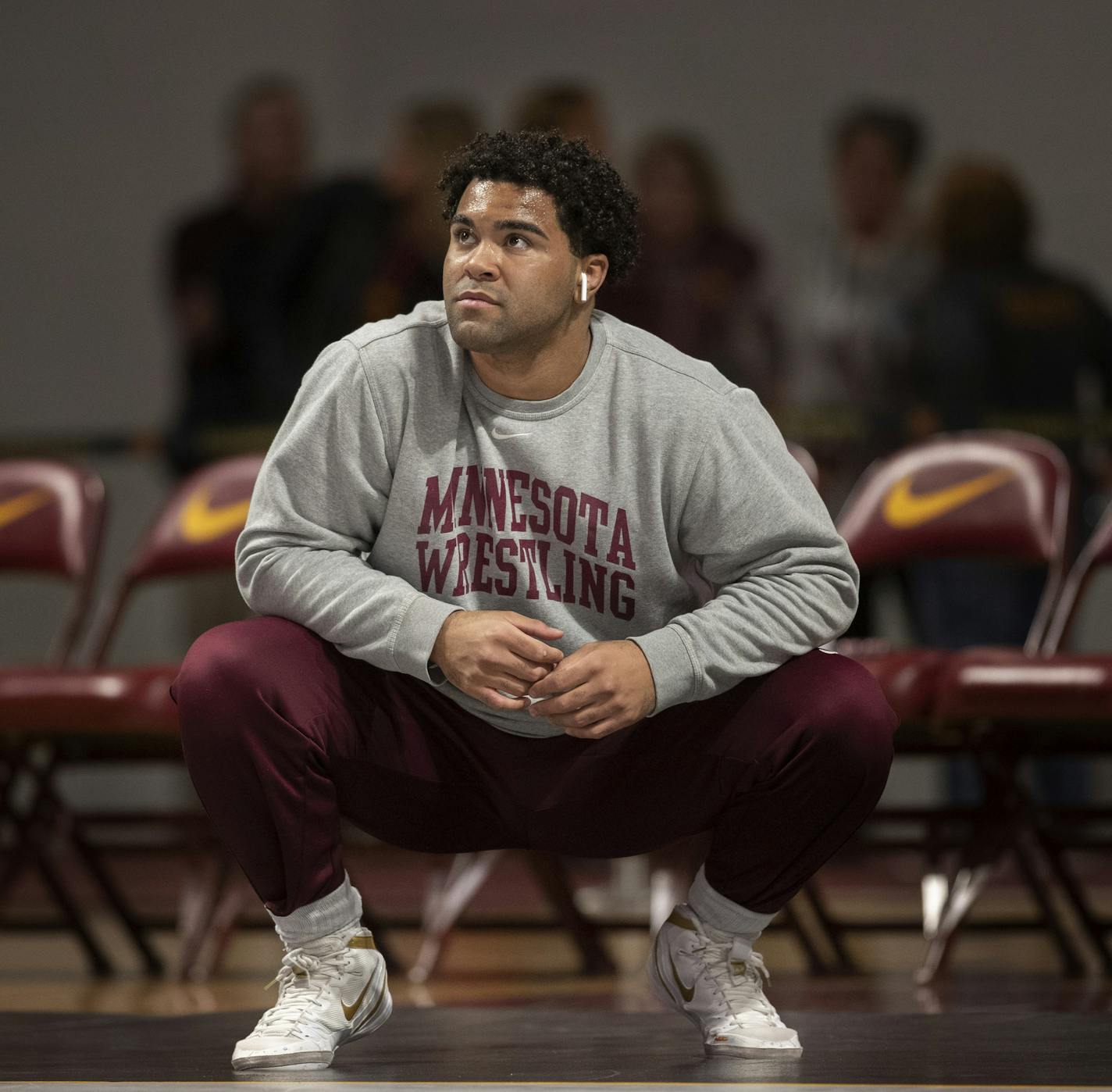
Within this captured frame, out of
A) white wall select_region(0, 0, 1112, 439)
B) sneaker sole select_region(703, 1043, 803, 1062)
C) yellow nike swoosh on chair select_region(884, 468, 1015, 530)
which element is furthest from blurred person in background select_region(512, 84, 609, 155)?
sneaker sole select_region(703, 1043, 803, 1062)

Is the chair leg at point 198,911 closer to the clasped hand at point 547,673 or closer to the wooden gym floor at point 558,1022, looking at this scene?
the wooden gym floor at point 558,1022

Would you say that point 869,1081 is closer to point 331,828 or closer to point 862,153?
point 331,828

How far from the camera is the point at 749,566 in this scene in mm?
1988

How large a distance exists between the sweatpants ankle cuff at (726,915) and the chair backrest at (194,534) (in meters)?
1.56

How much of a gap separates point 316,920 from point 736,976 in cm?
48

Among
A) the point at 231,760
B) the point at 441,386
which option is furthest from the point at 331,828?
the point at 441,386

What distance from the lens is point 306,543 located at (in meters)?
1.96

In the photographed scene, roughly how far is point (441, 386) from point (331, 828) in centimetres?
54

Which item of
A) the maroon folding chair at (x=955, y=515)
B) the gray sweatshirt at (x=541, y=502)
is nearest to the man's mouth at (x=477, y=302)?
the gray sweatshirt at (x=541, y=502)

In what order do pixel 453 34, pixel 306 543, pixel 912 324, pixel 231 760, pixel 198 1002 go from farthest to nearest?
pixel 453 34 < pixel 912 324 < pixel 198 1002 < pixel 306 543 < pixel 231 760

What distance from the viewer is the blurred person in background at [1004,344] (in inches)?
189

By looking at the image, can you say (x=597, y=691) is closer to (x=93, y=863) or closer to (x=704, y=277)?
(x=93, y=863)

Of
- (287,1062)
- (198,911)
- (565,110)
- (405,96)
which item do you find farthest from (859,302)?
(287,1062)

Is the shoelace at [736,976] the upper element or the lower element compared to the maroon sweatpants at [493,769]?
lower
